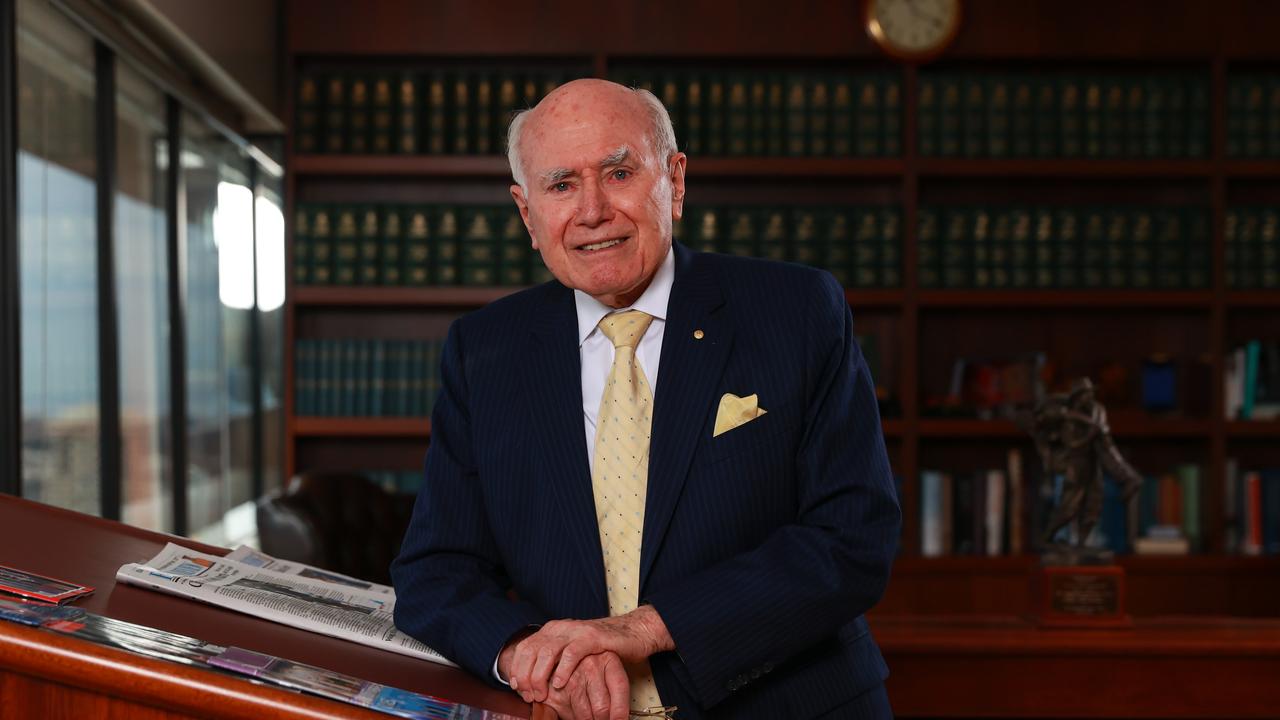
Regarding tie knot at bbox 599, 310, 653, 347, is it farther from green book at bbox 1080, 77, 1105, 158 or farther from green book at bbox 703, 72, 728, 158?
green book at bbox 1080, 77, 1105, 158

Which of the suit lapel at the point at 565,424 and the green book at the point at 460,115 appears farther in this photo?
the green book at the point at 460,115

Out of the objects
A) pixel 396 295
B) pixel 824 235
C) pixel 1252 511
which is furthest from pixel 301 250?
pixel 1252 511

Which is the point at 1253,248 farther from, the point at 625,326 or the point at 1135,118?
the point at 625,326

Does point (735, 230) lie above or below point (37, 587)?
above

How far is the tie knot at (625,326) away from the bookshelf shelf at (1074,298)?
10.4 feet

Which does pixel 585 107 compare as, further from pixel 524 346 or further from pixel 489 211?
pixel 489 211

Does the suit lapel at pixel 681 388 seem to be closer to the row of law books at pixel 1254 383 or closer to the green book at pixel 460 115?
the green book at pixel 460 115

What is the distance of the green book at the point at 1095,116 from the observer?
4.43m

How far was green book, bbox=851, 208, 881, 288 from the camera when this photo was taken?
4441 millimetres

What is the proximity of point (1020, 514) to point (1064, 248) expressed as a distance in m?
1.09

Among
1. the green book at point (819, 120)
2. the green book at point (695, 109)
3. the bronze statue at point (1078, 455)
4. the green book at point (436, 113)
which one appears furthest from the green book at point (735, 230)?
the bronze statue at point (1078, 455)

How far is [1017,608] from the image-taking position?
4398mm

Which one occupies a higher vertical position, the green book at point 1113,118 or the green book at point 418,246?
the green book at point 1113,118

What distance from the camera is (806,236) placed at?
4.45m
